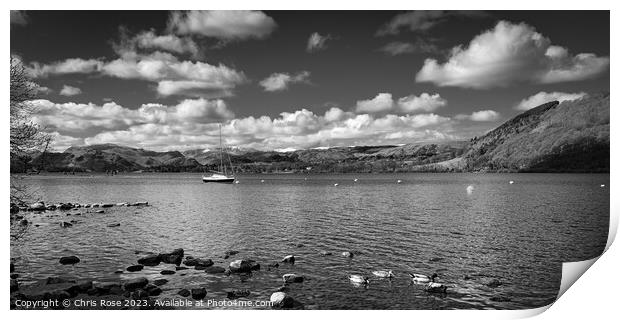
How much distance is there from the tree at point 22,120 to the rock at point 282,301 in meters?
15.2

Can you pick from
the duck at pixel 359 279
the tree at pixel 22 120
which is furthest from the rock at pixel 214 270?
the tree at pixel 22 120

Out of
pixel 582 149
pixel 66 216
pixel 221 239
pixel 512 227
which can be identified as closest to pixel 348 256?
pixel 221 239

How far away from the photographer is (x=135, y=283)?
63.7 ft

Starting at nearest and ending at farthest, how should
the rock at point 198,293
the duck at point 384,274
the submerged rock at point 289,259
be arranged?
the rock at point 198,293, the duck at point 384,274, the submerged rock at point 289,259

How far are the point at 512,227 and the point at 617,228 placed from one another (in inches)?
588

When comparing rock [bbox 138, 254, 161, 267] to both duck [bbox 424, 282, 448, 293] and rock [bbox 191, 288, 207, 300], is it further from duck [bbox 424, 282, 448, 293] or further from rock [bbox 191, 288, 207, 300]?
duck [bbox 424, 282, 448, 293]

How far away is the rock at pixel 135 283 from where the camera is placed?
63.0ft

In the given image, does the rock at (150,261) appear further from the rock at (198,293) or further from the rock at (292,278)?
the rock at (292,278)

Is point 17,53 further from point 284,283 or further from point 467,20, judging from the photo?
point 467,20

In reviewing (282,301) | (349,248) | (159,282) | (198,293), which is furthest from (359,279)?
(159,282)

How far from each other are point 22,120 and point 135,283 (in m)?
11.5

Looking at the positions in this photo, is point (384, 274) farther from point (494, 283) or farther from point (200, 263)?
point (200, 263)
